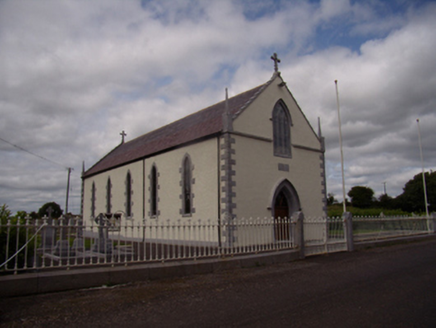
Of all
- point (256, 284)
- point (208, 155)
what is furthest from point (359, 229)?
point (256, 284)

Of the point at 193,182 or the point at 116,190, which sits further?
the point at 116,190

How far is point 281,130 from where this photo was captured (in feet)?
61.2

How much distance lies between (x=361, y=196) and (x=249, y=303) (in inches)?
3171

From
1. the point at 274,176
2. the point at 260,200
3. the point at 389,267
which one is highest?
the point at 274,176

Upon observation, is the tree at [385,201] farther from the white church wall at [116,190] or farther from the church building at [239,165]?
the white church wall at [116,190]

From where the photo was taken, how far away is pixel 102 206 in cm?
2719

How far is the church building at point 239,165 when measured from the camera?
15.8 m

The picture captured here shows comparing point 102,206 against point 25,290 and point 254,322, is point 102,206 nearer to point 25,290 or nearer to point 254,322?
point 25,290

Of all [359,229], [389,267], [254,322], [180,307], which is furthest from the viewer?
[359,229]

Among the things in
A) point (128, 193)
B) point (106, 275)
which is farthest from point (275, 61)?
point (106, 275)

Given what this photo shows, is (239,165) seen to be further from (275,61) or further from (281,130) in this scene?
(275,61)

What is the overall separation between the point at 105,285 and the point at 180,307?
8.40ft

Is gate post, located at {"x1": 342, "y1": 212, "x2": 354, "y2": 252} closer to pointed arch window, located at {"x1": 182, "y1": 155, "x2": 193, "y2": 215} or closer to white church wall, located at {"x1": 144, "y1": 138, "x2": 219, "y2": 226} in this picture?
white church wall, located at {"x1": 144, "y1": 138, "x2": 219, "y2": 226}

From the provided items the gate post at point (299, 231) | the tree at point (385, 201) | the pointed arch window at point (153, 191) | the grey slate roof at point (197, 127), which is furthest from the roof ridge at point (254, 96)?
the tree at point (385, 201)
